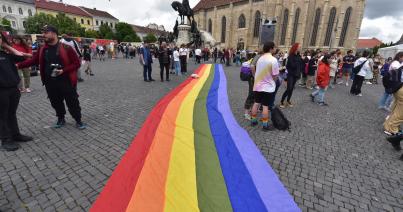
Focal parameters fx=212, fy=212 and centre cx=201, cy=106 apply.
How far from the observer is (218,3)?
2094 inches

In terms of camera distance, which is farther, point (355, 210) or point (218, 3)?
point (218, 3)

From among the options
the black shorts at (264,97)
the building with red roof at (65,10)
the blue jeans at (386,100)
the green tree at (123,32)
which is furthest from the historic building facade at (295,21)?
the building with red roof at (65,10)

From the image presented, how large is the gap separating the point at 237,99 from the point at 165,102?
2599 mm

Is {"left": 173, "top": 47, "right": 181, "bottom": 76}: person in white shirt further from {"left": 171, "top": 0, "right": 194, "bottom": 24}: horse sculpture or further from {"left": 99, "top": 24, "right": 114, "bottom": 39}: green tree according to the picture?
{"left": 99, "top": 24, "right": 114, "bottom": 39}: green tree

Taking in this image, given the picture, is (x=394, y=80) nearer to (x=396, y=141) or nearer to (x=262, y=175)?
(x=396, y=141)

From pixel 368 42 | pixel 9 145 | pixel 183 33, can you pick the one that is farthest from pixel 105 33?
pixel 368 42

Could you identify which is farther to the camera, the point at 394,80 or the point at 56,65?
the point at 394,80

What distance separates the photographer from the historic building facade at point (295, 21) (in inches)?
1511

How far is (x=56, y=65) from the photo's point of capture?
3863mm

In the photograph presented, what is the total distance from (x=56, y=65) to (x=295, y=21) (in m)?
47.2

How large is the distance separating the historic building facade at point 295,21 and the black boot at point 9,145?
3955 centimetres

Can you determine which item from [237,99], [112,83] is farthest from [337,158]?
[112,83]

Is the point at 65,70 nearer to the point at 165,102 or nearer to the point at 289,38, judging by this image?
the point at 165,102

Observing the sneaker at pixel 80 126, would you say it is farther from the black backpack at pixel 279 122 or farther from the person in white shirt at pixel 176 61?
the person in white shirt at pixel 176 61
